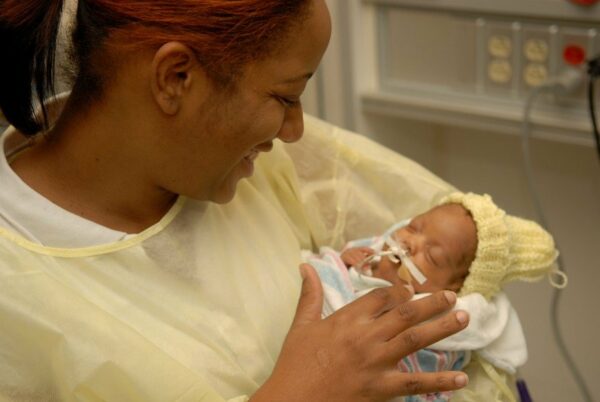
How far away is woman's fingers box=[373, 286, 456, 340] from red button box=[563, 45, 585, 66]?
67 cm

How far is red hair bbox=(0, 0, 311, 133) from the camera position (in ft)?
3.24

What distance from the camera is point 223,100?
1035 millimetres

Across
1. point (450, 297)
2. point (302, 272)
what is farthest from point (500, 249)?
point (302, 272)

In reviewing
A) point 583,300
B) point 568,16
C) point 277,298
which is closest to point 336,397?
point 277,298

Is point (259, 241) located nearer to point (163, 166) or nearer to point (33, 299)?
point (163, 166)

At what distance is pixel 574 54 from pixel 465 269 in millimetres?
526

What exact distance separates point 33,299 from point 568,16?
1.05 m

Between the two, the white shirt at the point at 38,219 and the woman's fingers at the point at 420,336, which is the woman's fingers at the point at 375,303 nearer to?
the woman's fingers at the point at 420,336

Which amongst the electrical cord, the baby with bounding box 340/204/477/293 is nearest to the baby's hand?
the baby with bounding box 340/204/477/293

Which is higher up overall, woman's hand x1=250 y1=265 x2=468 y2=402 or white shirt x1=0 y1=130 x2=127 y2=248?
white shirt x1=0 y1=130 x2=127 y2=248

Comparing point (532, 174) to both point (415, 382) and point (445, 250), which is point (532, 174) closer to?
point (445, 250)

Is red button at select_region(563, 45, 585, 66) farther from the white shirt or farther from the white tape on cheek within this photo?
the white shirt

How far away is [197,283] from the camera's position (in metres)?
1.17

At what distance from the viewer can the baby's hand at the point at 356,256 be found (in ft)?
4.33
